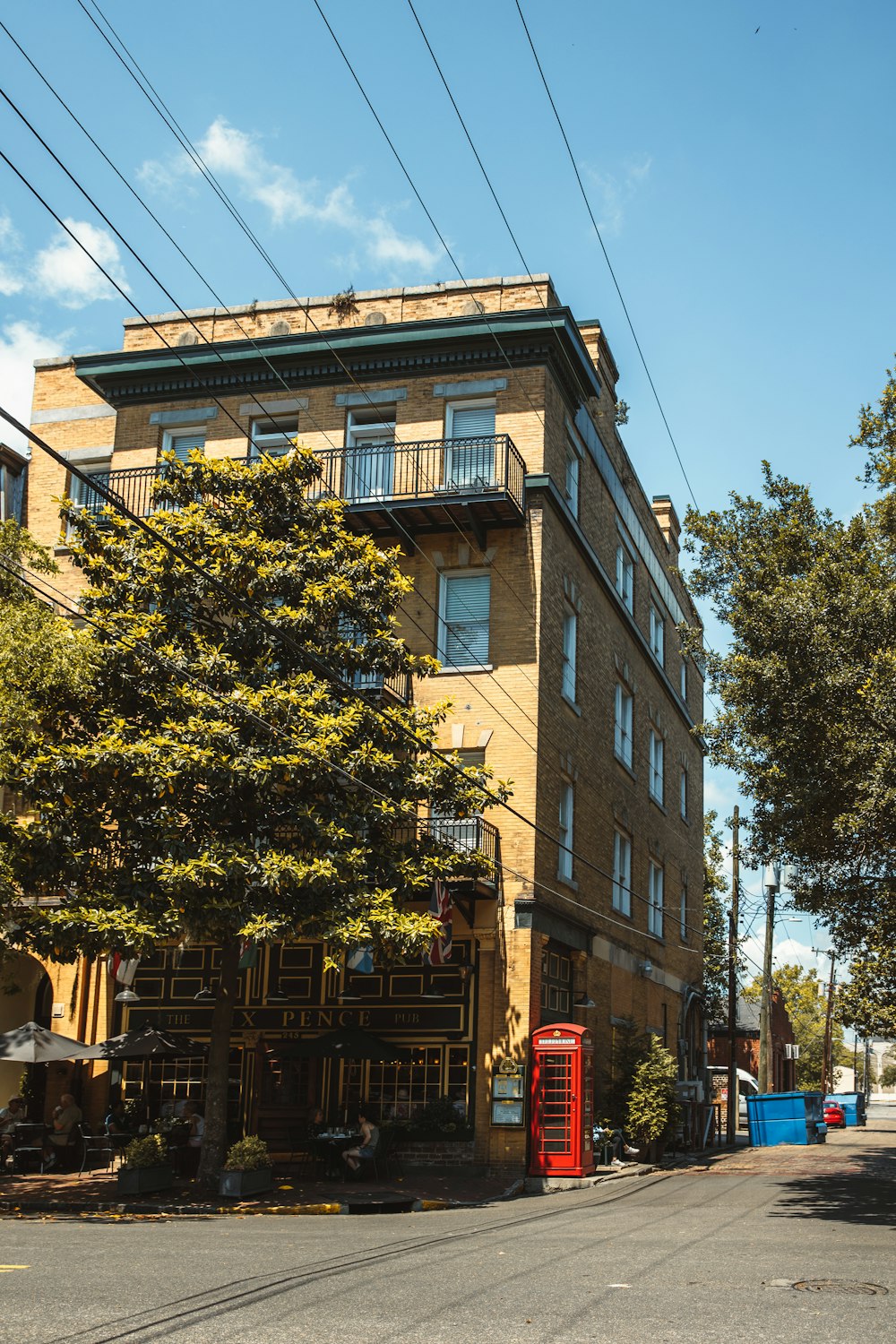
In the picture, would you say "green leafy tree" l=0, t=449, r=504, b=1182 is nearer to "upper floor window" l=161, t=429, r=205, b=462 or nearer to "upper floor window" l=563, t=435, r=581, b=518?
"upper floor window" l=161, t=429, r=205, b=462

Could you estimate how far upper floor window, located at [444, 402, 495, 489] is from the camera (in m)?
27.7

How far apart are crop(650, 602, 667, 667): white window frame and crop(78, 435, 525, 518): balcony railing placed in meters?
13.8

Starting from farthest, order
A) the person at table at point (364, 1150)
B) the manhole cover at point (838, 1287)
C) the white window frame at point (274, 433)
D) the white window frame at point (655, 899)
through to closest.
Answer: the white window frame at point (655, 899) → the white window frame at point (274, 433) → the person at table at point (364, 1150) → the manhole cover at point (838, 1287)

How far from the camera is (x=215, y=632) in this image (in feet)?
70.8

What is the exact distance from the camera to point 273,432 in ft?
100

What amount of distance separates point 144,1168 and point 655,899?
874 inches

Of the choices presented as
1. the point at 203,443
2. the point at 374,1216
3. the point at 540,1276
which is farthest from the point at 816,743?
the point at 203,443

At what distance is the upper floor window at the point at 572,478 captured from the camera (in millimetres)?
30364

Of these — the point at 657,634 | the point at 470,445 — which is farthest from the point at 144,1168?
the point at 657,634

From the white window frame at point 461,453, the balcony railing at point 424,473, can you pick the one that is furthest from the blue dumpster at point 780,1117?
the white window frame at point 461,453

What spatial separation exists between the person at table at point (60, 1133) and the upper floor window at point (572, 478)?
53.3ft

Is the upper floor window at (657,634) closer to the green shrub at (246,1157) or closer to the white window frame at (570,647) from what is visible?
the white window frame at (570,647)

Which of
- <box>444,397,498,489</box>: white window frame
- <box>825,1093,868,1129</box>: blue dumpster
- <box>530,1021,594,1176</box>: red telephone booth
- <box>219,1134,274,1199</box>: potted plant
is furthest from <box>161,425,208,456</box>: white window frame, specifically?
<box>825,1093,868,1129</box>: blue dumpster

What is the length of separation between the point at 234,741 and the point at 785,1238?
991 centimetres
